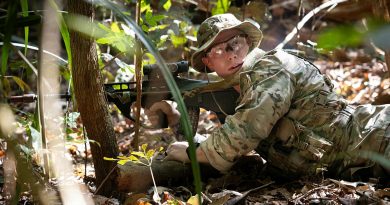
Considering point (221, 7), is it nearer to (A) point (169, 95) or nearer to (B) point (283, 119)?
(A) point (169, 95)

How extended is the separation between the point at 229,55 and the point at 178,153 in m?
0.71

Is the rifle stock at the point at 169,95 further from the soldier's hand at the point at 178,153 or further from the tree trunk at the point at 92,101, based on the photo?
the tree trunk at the point at 92,101

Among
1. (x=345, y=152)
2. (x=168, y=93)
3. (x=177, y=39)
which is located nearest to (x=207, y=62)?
(x=168, y=93)

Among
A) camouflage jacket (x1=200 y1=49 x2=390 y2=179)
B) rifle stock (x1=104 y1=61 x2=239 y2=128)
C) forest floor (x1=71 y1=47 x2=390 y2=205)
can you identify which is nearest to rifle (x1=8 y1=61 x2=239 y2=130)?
rifle stock (x1=104 y1=61 x2=239 y2=128)

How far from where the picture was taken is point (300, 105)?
2939mm

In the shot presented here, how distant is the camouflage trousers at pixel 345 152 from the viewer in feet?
9.89

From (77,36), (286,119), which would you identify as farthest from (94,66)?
(286,119)

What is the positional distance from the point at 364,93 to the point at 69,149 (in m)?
3.25

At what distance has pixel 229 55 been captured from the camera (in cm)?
308

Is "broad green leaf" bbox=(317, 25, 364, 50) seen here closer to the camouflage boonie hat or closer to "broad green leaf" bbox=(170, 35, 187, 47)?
the camouflage boonie hat

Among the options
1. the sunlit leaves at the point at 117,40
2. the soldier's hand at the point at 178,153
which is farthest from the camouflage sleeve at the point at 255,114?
the sunlit leaves at the point at 117,40

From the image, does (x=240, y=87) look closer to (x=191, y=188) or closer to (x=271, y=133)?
(x=271, y=133)

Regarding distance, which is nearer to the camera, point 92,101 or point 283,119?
point 92,101

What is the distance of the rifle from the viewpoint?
128 inches
